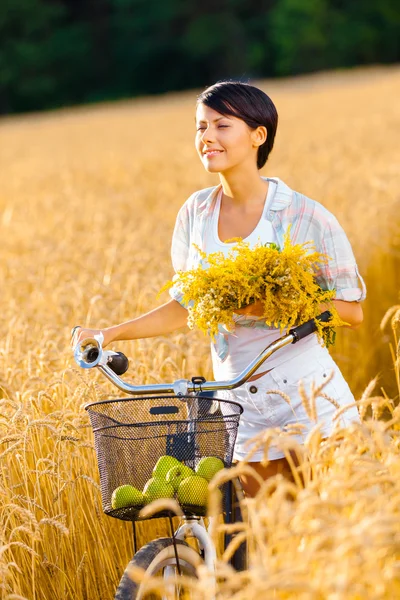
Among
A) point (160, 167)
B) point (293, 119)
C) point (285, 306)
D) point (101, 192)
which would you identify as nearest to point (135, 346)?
point (285, 306)

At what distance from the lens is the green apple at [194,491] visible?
2373 mm

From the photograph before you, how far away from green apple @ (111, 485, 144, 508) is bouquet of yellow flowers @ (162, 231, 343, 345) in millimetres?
456

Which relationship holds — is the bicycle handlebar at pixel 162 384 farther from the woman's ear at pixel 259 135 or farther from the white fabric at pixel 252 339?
the woman's ear at pixel 259 135

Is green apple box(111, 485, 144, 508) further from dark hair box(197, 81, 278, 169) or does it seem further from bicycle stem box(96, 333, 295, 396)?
dark hair box(197, 81, 278, 169)

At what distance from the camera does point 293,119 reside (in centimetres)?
2066

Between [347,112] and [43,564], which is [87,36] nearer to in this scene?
[347,112]

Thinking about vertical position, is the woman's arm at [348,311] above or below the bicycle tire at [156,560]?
above

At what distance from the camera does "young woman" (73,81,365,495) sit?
284 centimetres

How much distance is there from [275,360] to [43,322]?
2.39 meters

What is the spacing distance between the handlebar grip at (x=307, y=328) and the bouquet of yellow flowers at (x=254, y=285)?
1 centimetres

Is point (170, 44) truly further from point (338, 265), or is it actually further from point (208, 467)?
point (208, 467)

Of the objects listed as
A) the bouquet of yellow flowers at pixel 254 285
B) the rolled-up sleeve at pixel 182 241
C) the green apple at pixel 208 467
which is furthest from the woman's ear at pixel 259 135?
the green apple at pixel 208 467

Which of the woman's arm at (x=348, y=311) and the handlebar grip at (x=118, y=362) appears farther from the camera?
the woman's arm at (x=348, y=311)

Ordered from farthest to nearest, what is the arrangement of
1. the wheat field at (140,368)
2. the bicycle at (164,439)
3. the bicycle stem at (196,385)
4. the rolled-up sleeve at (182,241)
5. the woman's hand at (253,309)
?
Answer: the rolled-up sleeve at (182,241) → the woman's hand at (253,309) → the bicycle stem at (196,385) → the bicycle at (164,439) → the wheat field at (140,368)
